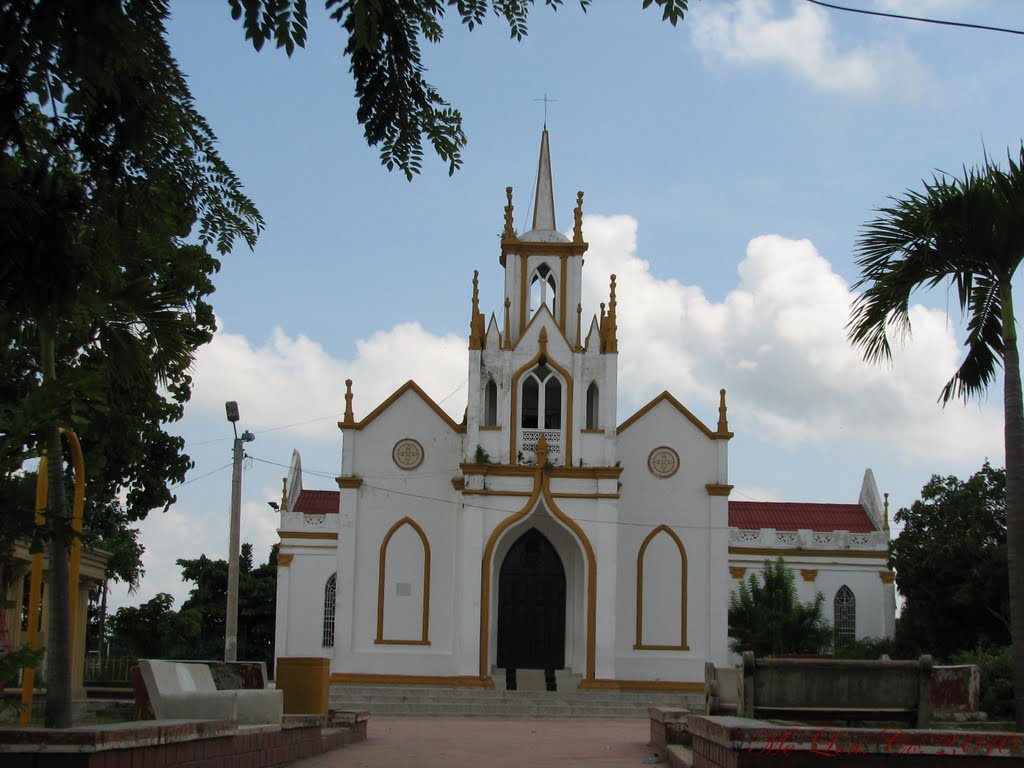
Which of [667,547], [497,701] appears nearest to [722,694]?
[497,701]

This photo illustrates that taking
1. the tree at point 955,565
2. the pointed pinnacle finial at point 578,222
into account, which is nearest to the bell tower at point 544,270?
the pointed pinnacle finial at point 578,222

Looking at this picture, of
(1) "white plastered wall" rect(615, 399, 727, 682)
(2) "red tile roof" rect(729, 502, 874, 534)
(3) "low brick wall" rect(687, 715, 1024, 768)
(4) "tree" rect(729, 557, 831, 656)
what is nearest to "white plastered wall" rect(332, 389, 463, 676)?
(1) "white plastered wall" rect(615, 399, 727, 682)

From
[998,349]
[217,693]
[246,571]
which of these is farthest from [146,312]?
[246,571]

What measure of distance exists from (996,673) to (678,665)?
15868 mm

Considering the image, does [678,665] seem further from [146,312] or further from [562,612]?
[146,312]

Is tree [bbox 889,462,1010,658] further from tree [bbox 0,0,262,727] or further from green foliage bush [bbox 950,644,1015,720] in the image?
tree [bbox 0,0,262,727]

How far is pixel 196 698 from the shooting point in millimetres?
10859

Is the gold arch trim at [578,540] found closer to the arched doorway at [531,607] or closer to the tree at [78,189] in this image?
the arched doorway at [531,607]

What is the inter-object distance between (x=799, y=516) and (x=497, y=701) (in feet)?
69.4

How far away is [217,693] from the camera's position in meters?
11.1

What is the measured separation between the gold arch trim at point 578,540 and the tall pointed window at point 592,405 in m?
2.13

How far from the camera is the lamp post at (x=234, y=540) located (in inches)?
1019

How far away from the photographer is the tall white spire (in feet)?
116

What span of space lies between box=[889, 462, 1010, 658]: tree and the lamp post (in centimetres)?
2005
